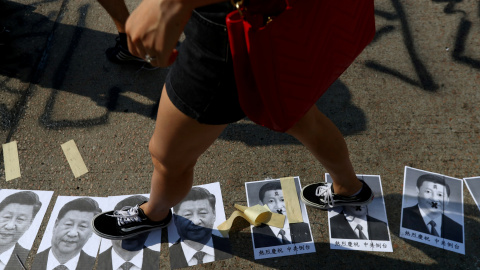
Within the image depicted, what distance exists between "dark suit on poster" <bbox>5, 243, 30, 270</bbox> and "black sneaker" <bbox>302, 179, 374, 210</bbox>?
1.37 m

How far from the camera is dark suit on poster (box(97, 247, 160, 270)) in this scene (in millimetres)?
1911

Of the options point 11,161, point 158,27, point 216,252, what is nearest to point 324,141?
point 216,252

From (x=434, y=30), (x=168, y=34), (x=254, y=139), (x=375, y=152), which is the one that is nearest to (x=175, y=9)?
(x=168, y=34)

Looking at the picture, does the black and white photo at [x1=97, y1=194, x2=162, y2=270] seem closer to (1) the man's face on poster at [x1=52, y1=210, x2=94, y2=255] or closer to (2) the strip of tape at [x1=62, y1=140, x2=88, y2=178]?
(1) the man's face on poster at [x1=52, y1=210, x2=94, y2=255]

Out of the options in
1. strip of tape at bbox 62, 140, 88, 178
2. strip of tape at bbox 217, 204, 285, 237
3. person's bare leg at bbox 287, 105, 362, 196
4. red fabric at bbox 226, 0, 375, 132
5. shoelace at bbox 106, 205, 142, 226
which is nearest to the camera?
red fabric at bbox 226, 0, 375, 132

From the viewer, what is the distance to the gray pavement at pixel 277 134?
2035 mm

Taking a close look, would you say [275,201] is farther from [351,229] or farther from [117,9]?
[117,9]

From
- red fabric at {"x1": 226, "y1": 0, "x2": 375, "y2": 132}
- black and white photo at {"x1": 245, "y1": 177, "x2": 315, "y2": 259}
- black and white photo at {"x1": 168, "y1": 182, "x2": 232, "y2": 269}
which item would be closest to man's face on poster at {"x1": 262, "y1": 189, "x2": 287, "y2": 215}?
black and white photo at {"x1": 245, "y1": 177, "x2": 315, "y2": 259}

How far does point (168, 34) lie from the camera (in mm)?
907

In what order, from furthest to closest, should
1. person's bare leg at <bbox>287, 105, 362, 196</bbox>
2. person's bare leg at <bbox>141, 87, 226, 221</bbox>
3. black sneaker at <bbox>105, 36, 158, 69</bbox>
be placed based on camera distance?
black sneaker at <bbox>105, 36, 158, 69</bbox>, person's bare leg at <bbox>287, 105, 362, 196</bbox>, person's bare leg at <bbox>141, 87, 226, 221</bbox>

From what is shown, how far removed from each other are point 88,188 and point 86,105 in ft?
1.95

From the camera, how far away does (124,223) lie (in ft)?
6.21

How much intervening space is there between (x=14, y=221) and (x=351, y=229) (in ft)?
5.48

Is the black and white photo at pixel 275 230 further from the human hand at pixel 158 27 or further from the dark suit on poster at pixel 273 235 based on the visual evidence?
the human hand at pixel 158 27
